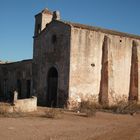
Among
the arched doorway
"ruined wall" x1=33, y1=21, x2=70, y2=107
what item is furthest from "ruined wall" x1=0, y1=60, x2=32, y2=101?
the arched doorway

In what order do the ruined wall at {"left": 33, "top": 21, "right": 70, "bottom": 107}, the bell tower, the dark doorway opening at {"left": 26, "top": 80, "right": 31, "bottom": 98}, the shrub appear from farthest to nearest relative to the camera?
1. the dark doorway opening at {"left": 26, "top": 80, "right": 31, "bottom": 98}
2. the bell tower
3. the ruined wall at {"left": 33, "top": 21, "right": 70, "bottom": 107}
4. the shrub

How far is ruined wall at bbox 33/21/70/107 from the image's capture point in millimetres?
23297

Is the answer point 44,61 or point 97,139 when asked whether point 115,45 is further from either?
point 97,139

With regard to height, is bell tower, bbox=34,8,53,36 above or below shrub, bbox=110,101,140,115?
above

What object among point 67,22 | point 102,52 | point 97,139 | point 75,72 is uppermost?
point 67,22

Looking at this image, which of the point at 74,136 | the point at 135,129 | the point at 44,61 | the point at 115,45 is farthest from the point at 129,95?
the point at 74,136

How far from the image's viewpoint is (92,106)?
75.5 ft

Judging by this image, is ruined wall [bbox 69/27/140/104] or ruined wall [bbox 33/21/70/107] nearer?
ruined wall [bbox 69/27/140/104]

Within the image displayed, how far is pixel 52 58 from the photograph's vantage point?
2492 cm

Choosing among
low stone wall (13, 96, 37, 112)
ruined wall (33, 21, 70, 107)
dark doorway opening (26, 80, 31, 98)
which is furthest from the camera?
dark doorway opening (26, 80, 31, 98)

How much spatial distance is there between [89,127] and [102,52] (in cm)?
1127

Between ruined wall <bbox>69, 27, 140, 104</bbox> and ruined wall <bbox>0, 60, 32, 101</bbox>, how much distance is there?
638cm

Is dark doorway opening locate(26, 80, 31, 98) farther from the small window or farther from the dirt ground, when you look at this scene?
the dirt ground

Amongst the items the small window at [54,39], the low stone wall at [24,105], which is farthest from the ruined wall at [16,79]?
the low stone wall at [24,105]
